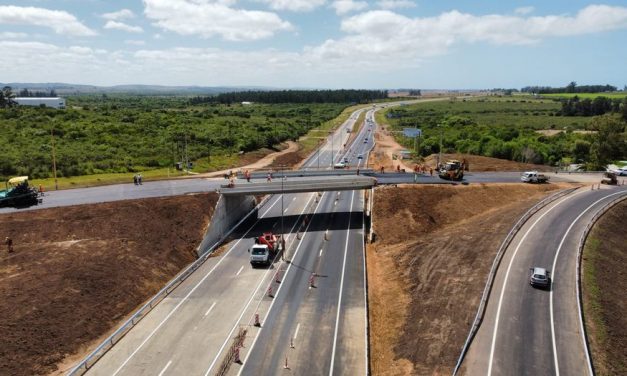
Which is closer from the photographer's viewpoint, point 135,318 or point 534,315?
point 534,315

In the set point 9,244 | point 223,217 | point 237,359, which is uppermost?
point 9,244

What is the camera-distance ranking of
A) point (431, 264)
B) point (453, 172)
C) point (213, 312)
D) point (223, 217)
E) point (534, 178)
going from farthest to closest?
point (534, 178) < point (453, 172) < point (223, 217) < point (431, 264) < point (213, 312)

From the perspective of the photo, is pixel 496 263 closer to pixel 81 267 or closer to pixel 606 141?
pixel 81 267

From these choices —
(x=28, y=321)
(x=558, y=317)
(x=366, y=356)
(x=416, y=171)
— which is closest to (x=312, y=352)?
(x=366, y=356)

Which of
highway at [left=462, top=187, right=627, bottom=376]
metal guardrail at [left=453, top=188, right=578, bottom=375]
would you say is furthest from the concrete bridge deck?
highway at [left=462, top=187, right=627, bottom=376]

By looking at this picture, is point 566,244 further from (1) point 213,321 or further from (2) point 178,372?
(2) point 178,372

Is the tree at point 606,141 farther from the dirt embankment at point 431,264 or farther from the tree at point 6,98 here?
the tree at point 6,98

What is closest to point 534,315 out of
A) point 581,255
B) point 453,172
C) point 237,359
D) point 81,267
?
point 581,255
